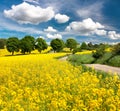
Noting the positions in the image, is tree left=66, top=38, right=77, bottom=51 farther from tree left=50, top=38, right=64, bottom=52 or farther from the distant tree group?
the distant tree group

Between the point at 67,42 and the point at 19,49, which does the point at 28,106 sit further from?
the point at 67,42

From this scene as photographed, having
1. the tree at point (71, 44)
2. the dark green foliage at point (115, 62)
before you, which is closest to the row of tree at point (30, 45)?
the tree at point (71, 44)

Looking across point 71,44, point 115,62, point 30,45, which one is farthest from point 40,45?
point 115,62

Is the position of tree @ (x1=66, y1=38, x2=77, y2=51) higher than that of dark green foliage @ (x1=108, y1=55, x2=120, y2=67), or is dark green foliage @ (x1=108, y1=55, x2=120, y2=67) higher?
tree @ (x1=66, y1=38, x2=77, y2=51)

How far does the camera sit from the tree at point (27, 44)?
8256cm

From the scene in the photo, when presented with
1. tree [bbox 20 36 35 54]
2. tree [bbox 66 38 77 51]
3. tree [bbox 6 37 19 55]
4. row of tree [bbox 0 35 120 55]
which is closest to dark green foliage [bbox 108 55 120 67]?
row of tree [bbox 0 35 120 55]

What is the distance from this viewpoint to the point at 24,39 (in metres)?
87.4

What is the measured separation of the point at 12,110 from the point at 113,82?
5124 mm

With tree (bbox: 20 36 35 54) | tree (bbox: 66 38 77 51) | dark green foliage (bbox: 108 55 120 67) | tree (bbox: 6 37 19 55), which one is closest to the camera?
dark green foliage (bbox: 108 55 120 67)

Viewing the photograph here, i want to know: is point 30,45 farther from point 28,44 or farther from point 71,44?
point 71,44

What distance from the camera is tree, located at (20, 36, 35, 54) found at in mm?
82562

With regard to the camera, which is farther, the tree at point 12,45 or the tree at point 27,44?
the tree at point 12,45

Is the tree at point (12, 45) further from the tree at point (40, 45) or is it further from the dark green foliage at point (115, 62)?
the dark green foliage at point (115, 62)

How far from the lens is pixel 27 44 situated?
82250mm
